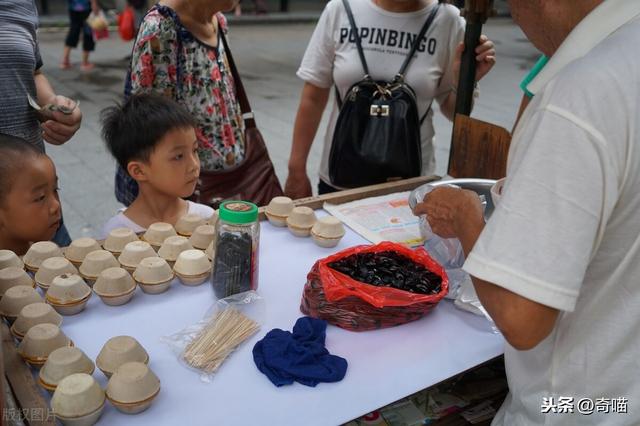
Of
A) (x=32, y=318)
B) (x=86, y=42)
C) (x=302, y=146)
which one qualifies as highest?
(x=32, y=318)

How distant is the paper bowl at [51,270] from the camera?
1.27 m

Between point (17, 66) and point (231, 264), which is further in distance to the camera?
point (17, 66)

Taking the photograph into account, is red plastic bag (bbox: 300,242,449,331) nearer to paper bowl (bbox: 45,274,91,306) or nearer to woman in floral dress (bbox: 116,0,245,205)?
paper bowl (bbox: 45,274,91,306)

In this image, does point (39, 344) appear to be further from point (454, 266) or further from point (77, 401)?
point (454, 266)

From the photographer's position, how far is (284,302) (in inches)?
52.1

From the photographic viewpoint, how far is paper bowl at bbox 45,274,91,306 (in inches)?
47.0

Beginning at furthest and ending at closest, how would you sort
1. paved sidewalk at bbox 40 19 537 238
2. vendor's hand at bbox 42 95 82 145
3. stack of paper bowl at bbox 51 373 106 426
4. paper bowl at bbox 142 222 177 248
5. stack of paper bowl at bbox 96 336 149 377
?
paved sidewalk at bbox 40 19 537 238 < vendor's hand at bbox 42 95 82 145 < paper bowl at bbox 142 222 177 248 < stack of paper bowl at bbox 96 336 149 377 < stack of paper bowl at bbox 51 373 106 426

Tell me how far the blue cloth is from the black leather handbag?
107 cm

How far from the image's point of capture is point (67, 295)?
1.20 m

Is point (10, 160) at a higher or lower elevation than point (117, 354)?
higher

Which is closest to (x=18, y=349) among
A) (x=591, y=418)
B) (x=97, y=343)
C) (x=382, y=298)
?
(x=97, y=343)

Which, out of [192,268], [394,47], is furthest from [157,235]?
[394,47]

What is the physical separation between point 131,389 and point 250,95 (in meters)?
6.33

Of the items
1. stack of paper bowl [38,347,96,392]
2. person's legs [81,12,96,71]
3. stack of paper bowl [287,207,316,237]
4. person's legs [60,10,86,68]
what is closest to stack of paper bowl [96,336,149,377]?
stack of paper bowl [38,347,96,392]
